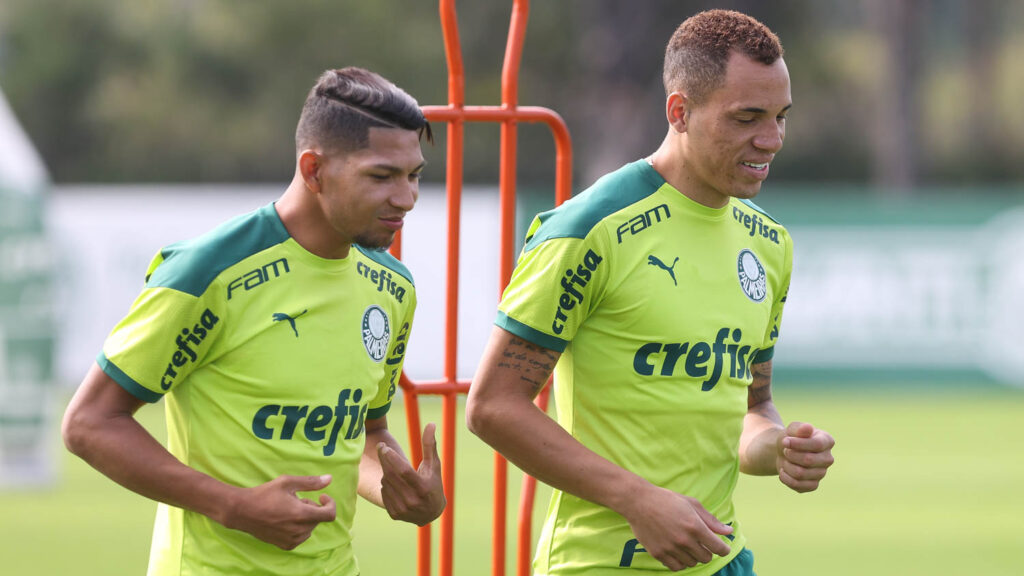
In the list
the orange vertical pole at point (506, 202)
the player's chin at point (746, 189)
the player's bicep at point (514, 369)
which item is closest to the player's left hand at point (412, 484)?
the player's bicep at point (514, 369)

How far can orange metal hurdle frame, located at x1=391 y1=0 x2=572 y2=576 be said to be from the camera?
4047mm

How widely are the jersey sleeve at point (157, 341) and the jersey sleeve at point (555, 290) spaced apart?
69 centimetres

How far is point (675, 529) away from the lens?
310cm

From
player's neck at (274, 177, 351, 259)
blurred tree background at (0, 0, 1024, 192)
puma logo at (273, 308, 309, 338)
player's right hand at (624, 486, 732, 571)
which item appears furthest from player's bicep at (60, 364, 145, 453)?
blurred tree background at (0, 0, 1024, 192)

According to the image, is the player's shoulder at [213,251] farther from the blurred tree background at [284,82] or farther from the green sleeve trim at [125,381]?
the blurred tree background at [284,82]

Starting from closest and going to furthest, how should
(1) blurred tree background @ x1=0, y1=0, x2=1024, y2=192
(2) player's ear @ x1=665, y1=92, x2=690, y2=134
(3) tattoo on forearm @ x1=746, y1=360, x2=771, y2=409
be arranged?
1. (2) player's ear @ x1=665, y1=92, x2=690, y2=134
2. (3) tattoo on forearm @ x1=746, y1=360, x2=771, y2=409
3. (1) blurred tree background @ x1=0, y1=0, x2=1024, y2=192

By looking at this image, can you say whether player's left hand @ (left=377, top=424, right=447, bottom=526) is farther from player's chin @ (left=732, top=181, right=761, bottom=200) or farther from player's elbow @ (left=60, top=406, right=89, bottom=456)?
player's chin @ (left=732, top=181, right=761, bottom=200)

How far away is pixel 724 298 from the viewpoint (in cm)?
350

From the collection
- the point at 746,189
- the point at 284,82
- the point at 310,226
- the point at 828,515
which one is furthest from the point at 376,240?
the point at 284,82

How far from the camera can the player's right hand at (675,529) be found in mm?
3092

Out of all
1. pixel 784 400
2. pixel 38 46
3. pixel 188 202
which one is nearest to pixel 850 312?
pixel 784 400

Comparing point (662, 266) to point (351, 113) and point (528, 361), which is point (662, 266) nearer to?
point (528, 361)

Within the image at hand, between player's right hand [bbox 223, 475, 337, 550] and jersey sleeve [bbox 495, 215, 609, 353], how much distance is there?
1.89 feet

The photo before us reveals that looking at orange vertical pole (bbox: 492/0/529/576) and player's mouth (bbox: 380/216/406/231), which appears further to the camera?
orange vertical pole (bbox: 492/0/529/576)
